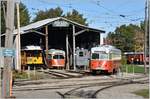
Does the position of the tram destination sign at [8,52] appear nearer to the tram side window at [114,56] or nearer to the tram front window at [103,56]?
the tram front window at [103,56]

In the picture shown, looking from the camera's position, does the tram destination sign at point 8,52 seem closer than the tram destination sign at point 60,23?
Yes

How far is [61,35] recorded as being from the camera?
71.6m

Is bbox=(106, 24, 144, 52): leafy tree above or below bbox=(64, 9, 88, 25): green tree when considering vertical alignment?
below

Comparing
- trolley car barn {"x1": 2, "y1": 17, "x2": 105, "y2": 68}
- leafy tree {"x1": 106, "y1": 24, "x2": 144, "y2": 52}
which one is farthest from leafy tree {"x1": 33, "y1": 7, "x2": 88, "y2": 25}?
trolley car barn {"x1": 2, "y1": 17, "x2": 105, "y2": 68}

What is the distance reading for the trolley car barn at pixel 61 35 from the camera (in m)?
63.8

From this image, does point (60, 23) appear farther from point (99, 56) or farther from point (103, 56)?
point (103, 56)

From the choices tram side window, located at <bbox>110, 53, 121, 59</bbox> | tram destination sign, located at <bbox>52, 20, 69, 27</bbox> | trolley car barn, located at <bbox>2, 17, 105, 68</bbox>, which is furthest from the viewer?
trolley car barn, located at <bbox>2, 17, 105, 68</bbox>

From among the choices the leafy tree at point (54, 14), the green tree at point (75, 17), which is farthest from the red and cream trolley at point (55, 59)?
the leafy tree at point (54, 14)

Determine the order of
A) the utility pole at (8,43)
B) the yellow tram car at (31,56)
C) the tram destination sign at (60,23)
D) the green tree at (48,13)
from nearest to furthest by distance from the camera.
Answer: the utility pole at (8,43) → the yellow tram car at (31,56) → the tram destination sign at (60,23) → the green tree at (48,13)

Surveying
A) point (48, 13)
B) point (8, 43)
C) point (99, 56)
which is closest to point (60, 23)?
point (99, 56)

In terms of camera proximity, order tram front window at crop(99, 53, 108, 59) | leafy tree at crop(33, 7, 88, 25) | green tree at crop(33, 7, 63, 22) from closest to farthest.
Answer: tram front window at crop(99, 53, 108, 59) → leafy tree at crop(33, 7, 88, 25) → green tree at crop(33, 7, 63, 22)

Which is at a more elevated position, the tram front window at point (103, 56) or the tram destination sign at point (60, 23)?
the tram destination sign at point (60, 23)

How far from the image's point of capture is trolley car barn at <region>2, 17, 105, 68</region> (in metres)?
63.8

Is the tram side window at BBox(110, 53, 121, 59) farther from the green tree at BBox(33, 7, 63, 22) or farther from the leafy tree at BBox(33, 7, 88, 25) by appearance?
the green tree at BBox(33, 7, 63, 22)
